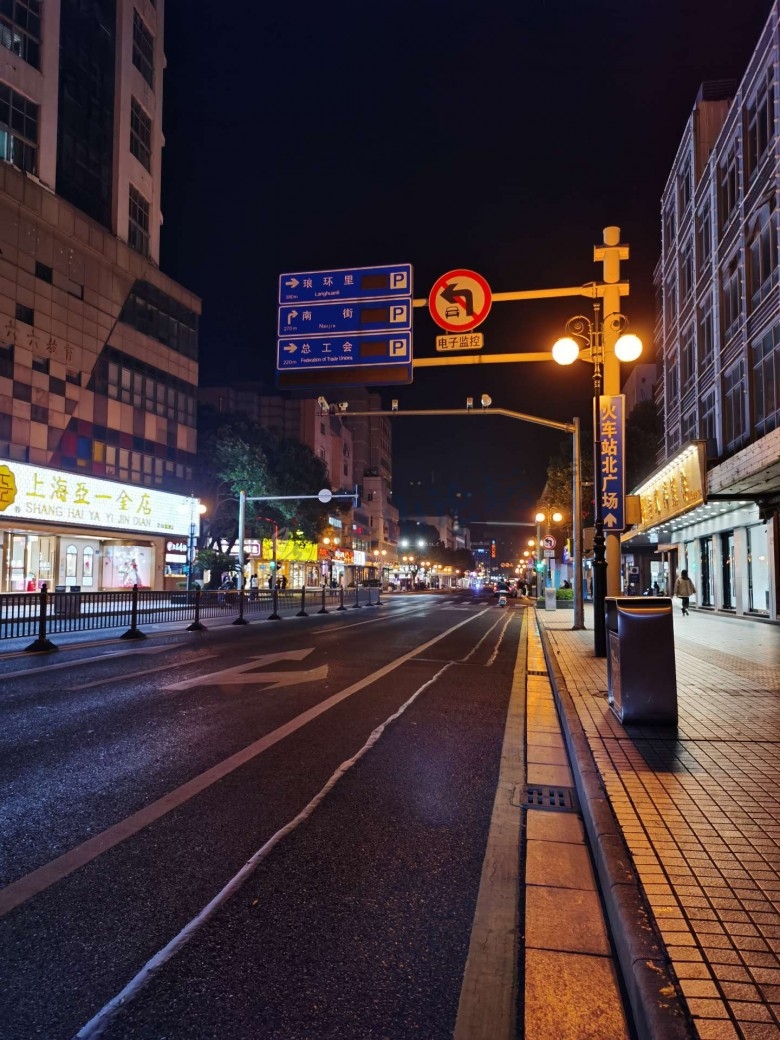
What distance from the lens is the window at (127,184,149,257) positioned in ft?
154

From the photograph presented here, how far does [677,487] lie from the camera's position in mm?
22828

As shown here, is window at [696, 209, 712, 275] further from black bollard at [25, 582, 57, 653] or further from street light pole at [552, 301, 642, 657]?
black bollard at [25, 582, 57, 653]

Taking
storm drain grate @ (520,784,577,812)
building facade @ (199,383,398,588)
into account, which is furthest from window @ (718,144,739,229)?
building facade @ (199,383,398,588)

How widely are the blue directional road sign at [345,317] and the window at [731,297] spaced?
14234 mm

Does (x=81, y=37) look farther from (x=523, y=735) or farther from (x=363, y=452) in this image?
(x=363, y=452)

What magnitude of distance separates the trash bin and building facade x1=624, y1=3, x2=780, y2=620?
9.65 metres

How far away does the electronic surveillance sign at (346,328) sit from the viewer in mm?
14828

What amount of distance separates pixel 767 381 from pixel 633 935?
21.8m

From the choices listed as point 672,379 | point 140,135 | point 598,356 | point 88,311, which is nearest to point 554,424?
point 598,356

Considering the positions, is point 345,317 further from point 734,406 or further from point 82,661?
point 734,406

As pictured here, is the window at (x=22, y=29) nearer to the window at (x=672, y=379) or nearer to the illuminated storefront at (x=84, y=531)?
the illuminated storefront at (x=84, y=531)

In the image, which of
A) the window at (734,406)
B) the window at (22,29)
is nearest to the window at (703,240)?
the window at (734,406)

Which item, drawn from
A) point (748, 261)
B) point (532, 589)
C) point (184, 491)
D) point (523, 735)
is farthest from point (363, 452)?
point (523, 735)

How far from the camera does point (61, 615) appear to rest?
16.5 metres
